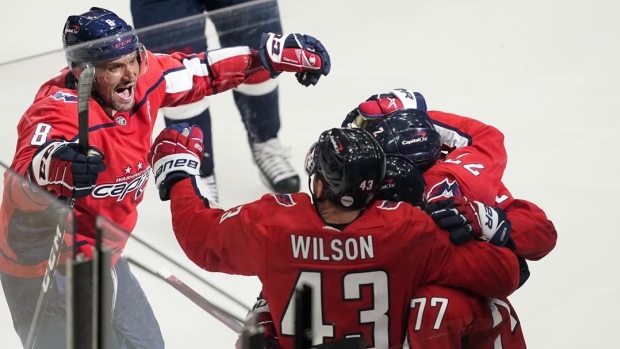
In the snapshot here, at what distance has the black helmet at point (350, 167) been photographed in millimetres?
1749

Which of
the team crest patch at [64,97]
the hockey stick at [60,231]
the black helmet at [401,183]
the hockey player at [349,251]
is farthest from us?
the team crest patch at [64,97]

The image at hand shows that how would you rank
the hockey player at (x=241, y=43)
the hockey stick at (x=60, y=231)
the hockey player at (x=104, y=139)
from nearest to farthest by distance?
the hockey stick at (x=60, y=231) → the hockey player at (x=104, y=139) → the hockey player at (x=241, y=43)

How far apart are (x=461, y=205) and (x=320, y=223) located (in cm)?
24

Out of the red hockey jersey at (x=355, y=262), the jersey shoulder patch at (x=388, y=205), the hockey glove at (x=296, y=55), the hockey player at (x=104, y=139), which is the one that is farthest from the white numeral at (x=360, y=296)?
the hockey glove at (x=296, y=55)

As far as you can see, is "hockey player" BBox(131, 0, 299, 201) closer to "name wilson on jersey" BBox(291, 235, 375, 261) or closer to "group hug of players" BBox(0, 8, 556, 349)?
"group hug of players" BBox(0, 8, 556, 349)

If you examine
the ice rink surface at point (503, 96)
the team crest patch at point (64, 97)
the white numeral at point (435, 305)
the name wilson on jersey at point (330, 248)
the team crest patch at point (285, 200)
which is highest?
the team crest patch at point (64, 97)

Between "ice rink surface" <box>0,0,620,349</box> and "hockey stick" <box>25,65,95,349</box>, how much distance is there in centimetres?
17

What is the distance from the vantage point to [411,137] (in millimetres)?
2027

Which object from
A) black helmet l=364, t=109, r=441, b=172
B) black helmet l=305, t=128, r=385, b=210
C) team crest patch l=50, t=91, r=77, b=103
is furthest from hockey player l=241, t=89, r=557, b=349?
team crest patch l=50, t=91, r=77, b=103

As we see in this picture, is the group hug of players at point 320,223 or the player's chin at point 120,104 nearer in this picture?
the group hug of players at point 320,223

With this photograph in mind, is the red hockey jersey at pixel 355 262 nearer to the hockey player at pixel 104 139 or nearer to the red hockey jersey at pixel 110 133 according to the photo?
the hockey player at pixel 104 139

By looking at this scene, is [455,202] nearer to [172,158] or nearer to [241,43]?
[172,158]

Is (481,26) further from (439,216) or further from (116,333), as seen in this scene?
(116,333)

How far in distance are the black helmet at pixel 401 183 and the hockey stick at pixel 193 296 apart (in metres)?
0.45
